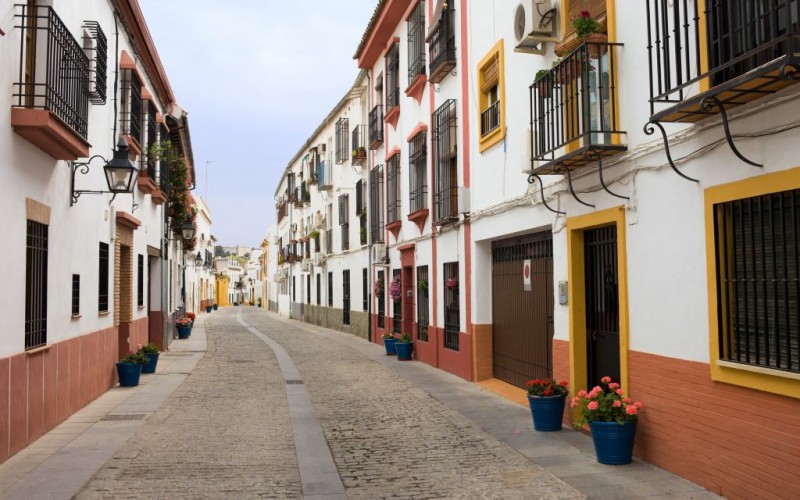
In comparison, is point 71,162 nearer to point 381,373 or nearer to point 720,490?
point 381,373

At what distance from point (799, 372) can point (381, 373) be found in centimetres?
1003

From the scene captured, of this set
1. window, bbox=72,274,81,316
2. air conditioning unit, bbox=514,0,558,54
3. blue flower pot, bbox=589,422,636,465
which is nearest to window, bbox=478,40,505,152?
air conditioning unit, bbox=514,0,558,54

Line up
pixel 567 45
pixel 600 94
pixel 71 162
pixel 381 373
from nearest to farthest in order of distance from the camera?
pixel 600 94 → pixel 567 45 → pixel 71 162 → pixel 381 373

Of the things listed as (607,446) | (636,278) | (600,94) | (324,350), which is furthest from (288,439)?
(324,350)

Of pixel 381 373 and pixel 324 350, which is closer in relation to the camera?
pixel 381 373

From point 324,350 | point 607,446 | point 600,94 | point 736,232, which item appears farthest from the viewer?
point 324,350

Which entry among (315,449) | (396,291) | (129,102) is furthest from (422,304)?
(315,449)

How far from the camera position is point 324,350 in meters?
19.6

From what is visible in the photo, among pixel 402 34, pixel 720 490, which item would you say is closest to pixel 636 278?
pixel 720 490

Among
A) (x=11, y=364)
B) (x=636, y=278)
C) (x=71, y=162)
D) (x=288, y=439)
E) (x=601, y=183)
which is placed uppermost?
(x=71, y=162)

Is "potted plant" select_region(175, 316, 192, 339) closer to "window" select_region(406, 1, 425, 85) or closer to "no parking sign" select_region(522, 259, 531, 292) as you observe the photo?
"window" select_region(406, 1, 425, 85)

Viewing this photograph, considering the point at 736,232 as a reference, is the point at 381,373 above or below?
below

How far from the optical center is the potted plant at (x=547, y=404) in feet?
27.5

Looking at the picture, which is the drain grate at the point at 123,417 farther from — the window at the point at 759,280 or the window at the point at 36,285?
the window at the point at 759,280
